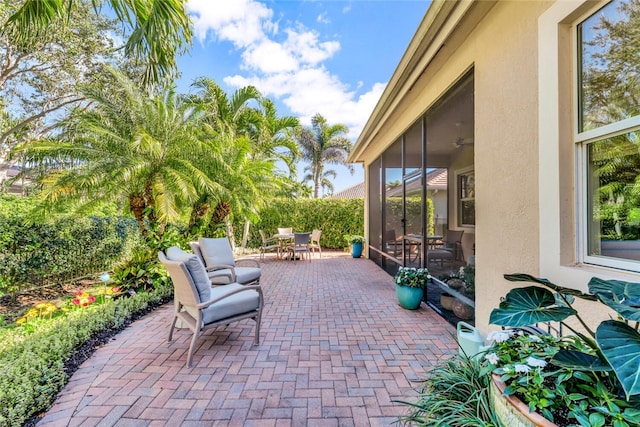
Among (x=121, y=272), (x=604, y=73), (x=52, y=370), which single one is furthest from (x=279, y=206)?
(x=604, y=73)

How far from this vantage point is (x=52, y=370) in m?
Answer: 2.41

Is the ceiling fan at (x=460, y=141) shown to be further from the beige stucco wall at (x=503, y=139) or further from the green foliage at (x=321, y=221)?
the green foliage at (x=321, y=221)

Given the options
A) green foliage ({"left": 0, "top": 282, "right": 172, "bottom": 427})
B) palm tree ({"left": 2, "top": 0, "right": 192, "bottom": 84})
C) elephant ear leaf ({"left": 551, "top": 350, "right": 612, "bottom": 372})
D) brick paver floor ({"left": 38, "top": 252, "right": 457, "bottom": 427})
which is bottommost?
brick paver floor ({"left": 38, "top": 252, "right": 457, "bottom": 427})

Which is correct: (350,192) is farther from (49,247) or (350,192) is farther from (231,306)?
(231,306)

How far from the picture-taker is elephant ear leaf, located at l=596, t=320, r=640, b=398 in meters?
0.97

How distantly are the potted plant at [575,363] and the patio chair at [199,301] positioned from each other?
246 centimetres

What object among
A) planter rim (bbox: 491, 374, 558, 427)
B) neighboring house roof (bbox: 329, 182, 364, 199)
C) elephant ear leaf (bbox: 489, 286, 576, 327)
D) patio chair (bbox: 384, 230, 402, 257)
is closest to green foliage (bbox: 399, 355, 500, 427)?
planter rim (bbox: 491, 374, 558, 427)

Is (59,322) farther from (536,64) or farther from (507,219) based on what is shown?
(536,64)

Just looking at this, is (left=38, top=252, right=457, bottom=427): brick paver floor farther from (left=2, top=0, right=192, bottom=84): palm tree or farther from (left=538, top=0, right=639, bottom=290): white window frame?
(left=2, top=0, right=192, bottom=84): palm tree

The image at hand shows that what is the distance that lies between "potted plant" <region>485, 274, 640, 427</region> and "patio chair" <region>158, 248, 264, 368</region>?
2.46 meters

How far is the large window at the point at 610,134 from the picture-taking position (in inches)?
68.7

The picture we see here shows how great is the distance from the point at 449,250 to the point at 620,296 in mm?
3242

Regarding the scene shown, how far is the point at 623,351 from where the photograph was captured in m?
1.04

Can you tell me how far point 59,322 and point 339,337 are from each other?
334 centimetres
